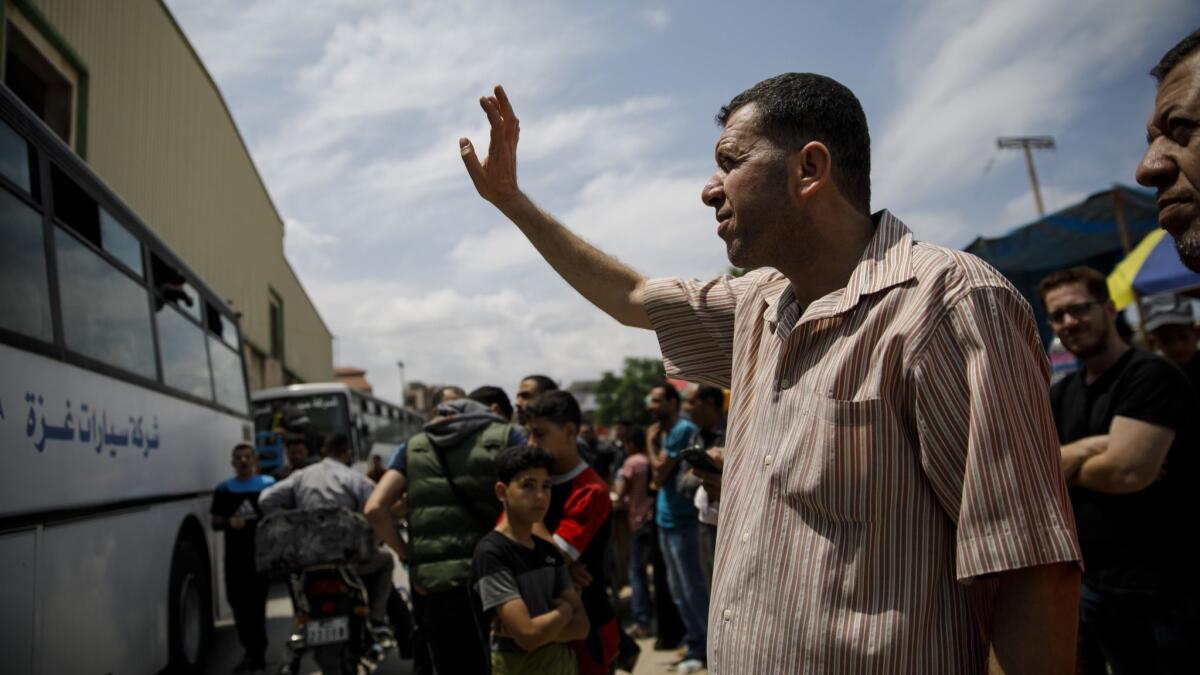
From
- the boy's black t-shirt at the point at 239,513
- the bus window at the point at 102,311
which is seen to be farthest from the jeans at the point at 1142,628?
the boy's black t-shirt at the point at 239,513

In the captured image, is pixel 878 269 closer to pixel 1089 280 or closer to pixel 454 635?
pixel 1089 280

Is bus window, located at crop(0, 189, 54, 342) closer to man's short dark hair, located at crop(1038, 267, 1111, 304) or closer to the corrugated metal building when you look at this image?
man's short dark hair, located at crop(1038, 267, 1111, 304)

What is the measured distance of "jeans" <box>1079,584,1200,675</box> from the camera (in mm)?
2982

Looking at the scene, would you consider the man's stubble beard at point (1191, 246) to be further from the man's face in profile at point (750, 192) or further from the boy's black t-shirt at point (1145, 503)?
the boy's black t-shirt at point (1145, 503)

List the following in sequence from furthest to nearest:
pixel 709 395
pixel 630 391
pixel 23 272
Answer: pixel 630 391, pixel 709 395, pixel 23 272

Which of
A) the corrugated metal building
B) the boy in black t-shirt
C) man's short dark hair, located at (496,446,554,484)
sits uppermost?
the corrugated metal building

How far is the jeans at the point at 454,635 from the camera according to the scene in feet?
13.8

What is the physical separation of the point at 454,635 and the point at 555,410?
1.23 meters

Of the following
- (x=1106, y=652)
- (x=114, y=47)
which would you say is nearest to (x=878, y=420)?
(x=1106, y=652)

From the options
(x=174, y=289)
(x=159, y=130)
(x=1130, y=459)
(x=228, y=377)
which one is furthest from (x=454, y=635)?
(x=159, y=130)

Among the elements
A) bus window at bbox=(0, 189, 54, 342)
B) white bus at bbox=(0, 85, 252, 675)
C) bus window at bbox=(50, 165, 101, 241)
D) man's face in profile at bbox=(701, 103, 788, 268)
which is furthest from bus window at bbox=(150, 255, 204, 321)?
man's face in profile at bbox=(701, 103, 788, 268)

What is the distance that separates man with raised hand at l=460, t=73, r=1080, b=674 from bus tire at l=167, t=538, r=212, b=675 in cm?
581

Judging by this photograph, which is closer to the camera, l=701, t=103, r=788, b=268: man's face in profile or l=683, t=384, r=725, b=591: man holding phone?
l=701, t=103, r=788, b=268: man's face in profile

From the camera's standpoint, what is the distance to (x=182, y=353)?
26.1ft
